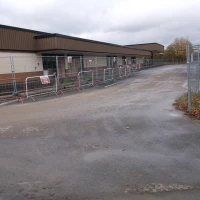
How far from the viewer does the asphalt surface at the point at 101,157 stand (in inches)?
147

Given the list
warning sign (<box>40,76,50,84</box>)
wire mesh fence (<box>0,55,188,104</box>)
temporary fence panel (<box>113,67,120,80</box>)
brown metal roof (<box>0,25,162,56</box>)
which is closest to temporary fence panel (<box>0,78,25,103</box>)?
wire mesh fence (<box>0,55,188,104</box>)

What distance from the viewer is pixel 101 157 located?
500cm

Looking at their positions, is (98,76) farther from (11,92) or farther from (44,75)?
(11,92)

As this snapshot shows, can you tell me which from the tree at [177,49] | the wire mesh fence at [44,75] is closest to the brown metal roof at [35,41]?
the wire mesh fence at [44,75]

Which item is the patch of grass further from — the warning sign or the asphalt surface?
the warning sign

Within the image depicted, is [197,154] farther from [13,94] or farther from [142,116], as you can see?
[13,94]

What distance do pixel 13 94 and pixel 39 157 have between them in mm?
9758

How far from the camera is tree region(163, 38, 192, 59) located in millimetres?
83812

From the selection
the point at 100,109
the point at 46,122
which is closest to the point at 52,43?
the point at 100,109

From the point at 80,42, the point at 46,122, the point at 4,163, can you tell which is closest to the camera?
the point at 4,163

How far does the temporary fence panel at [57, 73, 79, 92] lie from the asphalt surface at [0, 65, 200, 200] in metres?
8.76

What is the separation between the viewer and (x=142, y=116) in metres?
8.55

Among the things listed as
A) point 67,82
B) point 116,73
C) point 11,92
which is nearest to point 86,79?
point 67,82

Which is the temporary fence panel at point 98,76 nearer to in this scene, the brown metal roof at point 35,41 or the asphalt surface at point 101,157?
the brown metal roof at point 35,41
